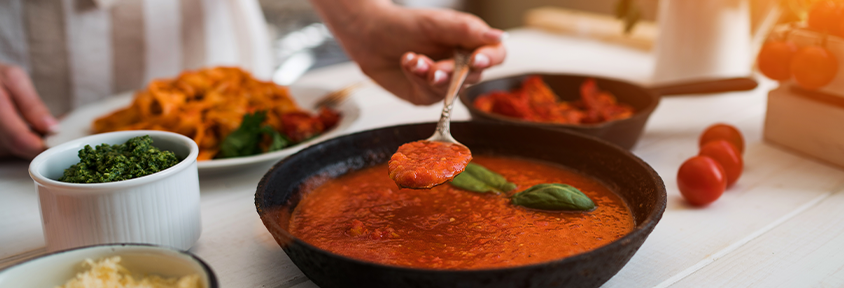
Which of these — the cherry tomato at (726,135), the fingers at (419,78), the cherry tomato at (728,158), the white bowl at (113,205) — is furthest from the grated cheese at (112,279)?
the cherry tomato at (726,135)

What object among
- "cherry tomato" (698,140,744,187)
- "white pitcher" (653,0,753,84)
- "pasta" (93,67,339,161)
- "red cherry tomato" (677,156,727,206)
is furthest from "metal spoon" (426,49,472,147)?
"white pitcher" (653,0,753,84)

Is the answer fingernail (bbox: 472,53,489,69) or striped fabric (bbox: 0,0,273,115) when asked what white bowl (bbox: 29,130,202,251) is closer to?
fingernail (bbox: 472,53,489,69)

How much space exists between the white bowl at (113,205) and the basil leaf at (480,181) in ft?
1.77

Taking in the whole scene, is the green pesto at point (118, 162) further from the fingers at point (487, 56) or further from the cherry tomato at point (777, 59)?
the cherry tomato at point (777, 59)

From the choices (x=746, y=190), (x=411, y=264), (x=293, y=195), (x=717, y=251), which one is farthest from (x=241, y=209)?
(x=746, y=190)

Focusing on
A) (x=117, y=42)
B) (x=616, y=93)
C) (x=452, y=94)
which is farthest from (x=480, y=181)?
(x=117, y=42)

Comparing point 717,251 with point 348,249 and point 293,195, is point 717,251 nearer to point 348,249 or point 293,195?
point 348,249

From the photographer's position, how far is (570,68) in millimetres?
2691

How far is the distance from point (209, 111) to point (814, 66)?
159 centimetres

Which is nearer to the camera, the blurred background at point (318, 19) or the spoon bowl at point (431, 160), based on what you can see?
the spoon bowl at point (431, 160)

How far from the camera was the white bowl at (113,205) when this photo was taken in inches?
37.2

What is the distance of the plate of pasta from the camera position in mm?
1514

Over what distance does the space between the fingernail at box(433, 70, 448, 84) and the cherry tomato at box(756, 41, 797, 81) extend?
882mm

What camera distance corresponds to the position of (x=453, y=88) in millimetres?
1516
